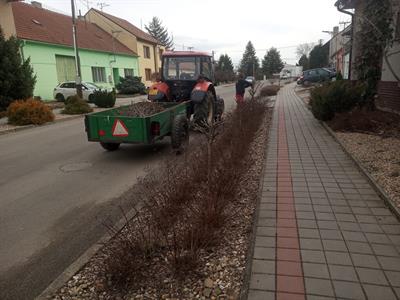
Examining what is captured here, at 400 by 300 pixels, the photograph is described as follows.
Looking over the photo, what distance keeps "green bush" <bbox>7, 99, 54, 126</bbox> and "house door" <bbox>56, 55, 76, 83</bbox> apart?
12934 millimetres

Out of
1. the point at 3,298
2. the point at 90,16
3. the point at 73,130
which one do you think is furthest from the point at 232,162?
the point at 90,16

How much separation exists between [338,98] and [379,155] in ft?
12.4

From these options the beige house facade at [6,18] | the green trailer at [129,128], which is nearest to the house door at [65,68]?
the beige house facade at [6,18]

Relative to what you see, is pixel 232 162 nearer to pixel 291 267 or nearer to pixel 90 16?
pixel 291 267

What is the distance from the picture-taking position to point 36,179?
6.11 metres

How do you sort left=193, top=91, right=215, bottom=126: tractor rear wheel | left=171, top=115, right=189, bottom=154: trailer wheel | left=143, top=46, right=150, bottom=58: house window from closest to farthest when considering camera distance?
left=171, top=115, right=189, bottom=154: trailer wheel, left=193, top=91, right=215, bottom=126: tractor rear wheel, left=143, top=46, right=150, bottom=58: house window

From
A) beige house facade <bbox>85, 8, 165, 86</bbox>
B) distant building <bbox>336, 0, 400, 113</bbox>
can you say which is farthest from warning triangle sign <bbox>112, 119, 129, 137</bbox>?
beige house facade <bbox>85, 8, 165, 86</bbox>

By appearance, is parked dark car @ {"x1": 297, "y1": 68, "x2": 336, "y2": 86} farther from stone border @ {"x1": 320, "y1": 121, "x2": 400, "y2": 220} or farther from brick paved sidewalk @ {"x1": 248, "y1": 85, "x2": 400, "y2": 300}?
brick paved sidewalk @ {"x1": 248, "y1": 85, "x2": 400, "y2": 300}

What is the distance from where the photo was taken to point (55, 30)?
2680 centimetres

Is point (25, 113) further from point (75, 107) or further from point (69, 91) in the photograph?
point (69, 91)

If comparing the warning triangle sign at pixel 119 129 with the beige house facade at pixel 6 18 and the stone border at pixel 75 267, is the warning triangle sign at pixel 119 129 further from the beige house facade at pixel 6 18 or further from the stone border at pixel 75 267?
the beige house facade at pixel 6 18

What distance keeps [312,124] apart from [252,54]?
10035cm

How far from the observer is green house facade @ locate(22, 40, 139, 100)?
22.8 metres

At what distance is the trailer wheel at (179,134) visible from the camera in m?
7.58
